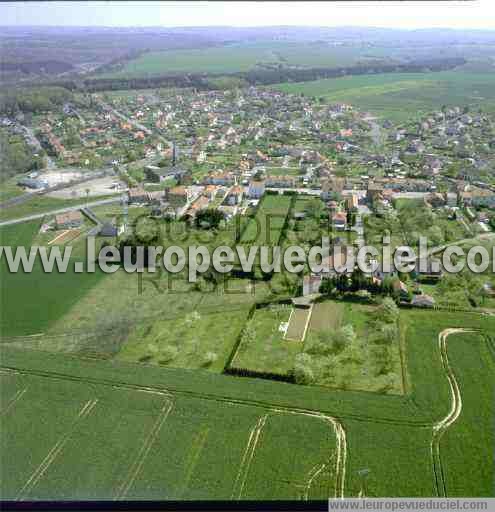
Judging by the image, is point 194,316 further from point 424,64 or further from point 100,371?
point 424,64

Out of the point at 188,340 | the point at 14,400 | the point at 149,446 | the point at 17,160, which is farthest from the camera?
the point at 17,160

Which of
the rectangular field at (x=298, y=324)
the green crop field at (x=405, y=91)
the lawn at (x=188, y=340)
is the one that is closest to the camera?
the lawn at (x=188, y=340)

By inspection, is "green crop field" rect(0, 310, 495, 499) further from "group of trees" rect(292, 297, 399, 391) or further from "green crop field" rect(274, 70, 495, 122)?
"green crop field" rect(274, 70, 495, 122)

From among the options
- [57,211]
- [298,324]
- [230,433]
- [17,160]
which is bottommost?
[230,433]

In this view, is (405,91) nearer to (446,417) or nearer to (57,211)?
(57,211)

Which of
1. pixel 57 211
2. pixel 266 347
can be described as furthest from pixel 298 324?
pixel 57 211

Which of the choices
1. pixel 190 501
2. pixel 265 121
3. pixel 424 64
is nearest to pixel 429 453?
pixel 190 501

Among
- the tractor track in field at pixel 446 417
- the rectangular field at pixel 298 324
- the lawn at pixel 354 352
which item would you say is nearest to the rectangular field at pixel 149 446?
the lawn at pixel 354 352

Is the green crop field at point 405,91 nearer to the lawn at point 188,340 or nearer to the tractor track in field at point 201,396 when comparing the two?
the lawn at point 188,340
